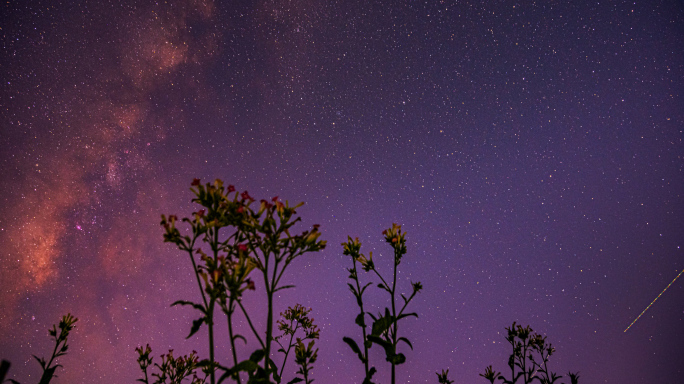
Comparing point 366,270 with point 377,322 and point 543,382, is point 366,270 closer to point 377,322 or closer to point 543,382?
point 377,322

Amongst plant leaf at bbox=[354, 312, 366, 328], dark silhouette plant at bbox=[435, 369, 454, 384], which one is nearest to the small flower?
plant leaf at bbox=[354, 312, 366, 328]

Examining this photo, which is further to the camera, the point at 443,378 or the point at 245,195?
the point at 443,378

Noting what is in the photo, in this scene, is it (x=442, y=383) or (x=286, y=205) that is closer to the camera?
(x=286, y=205)

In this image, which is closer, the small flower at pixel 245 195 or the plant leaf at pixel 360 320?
the small flower at pixel 245 195

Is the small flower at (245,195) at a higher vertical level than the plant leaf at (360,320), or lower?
higher

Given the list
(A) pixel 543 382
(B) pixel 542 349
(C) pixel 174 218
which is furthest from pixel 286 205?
(B) pixel 542 349

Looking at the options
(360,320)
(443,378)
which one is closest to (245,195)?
(360,320)

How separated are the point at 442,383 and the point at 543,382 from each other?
1900 mm

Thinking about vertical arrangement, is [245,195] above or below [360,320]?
above

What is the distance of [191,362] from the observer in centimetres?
527

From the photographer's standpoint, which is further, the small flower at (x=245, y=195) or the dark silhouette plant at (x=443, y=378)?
the dark silhouette plant at (x=443, y=378)

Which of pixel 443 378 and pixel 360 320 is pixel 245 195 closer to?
pixel 360 320

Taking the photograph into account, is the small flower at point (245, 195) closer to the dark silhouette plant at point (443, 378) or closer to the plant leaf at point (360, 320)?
the plant leaf at point (360, 320)

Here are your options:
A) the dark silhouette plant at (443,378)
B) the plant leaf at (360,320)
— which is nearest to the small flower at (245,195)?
the plant leaf at (360,320)
